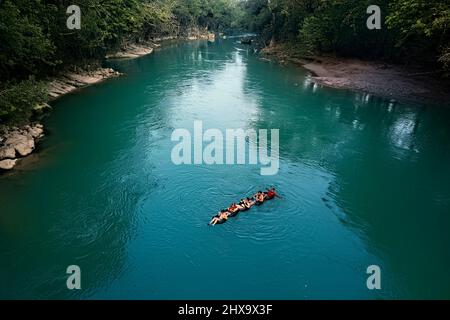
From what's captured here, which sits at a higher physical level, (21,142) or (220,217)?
(21,142)

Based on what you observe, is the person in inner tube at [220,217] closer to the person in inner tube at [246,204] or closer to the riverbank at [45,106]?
the person in inner tube at [246,204]

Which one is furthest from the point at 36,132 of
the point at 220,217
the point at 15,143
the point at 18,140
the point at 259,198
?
the point at 259,198

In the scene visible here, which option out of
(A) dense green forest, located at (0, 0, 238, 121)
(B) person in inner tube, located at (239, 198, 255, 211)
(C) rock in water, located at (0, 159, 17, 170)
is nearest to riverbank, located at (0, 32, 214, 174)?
(C) rock in water, located at (0, 159, 17, 170)

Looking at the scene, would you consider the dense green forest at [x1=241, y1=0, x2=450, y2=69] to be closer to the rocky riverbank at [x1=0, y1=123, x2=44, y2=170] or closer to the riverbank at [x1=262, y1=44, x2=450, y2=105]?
the riverbank at [x1=262, y1=44, x2=450, y2=105]

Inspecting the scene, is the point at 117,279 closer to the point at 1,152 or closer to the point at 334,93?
the point at 1,152

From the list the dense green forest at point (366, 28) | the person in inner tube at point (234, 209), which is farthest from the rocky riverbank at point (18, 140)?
the dense green forest at point (366, 28)

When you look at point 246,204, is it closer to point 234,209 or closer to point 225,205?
point 234,209
